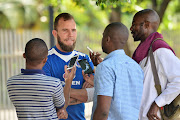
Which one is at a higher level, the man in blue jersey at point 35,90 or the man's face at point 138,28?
the man's face at point 138,28

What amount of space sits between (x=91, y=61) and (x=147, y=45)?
87cm

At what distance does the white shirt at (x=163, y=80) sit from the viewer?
275 cm

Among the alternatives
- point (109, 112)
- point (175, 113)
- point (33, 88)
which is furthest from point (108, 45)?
point (175, 113)

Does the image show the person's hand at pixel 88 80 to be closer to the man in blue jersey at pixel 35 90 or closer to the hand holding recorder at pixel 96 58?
Answer: the hand holding recorder at pixel 96 58

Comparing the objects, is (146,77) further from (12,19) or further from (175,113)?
(12,19)

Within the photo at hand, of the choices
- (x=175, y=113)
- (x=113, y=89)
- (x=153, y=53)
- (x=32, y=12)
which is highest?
(x=32, y=12)

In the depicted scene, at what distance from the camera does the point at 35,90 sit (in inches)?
100

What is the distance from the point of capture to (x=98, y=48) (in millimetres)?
8828

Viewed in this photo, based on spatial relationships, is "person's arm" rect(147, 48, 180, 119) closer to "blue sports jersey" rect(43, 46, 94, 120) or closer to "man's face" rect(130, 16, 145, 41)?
"man's face" rect(130, 16, 145, 41)

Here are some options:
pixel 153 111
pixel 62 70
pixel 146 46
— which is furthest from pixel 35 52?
pixel 153 111

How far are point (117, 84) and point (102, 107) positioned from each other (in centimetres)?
25

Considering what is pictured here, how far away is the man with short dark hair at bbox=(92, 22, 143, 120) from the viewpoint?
253cm

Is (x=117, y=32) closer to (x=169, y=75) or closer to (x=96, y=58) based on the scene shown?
(x=169, y=75)

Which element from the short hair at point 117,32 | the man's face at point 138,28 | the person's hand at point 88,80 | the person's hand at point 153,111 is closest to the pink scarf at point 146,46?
the man's face at point 138,28
